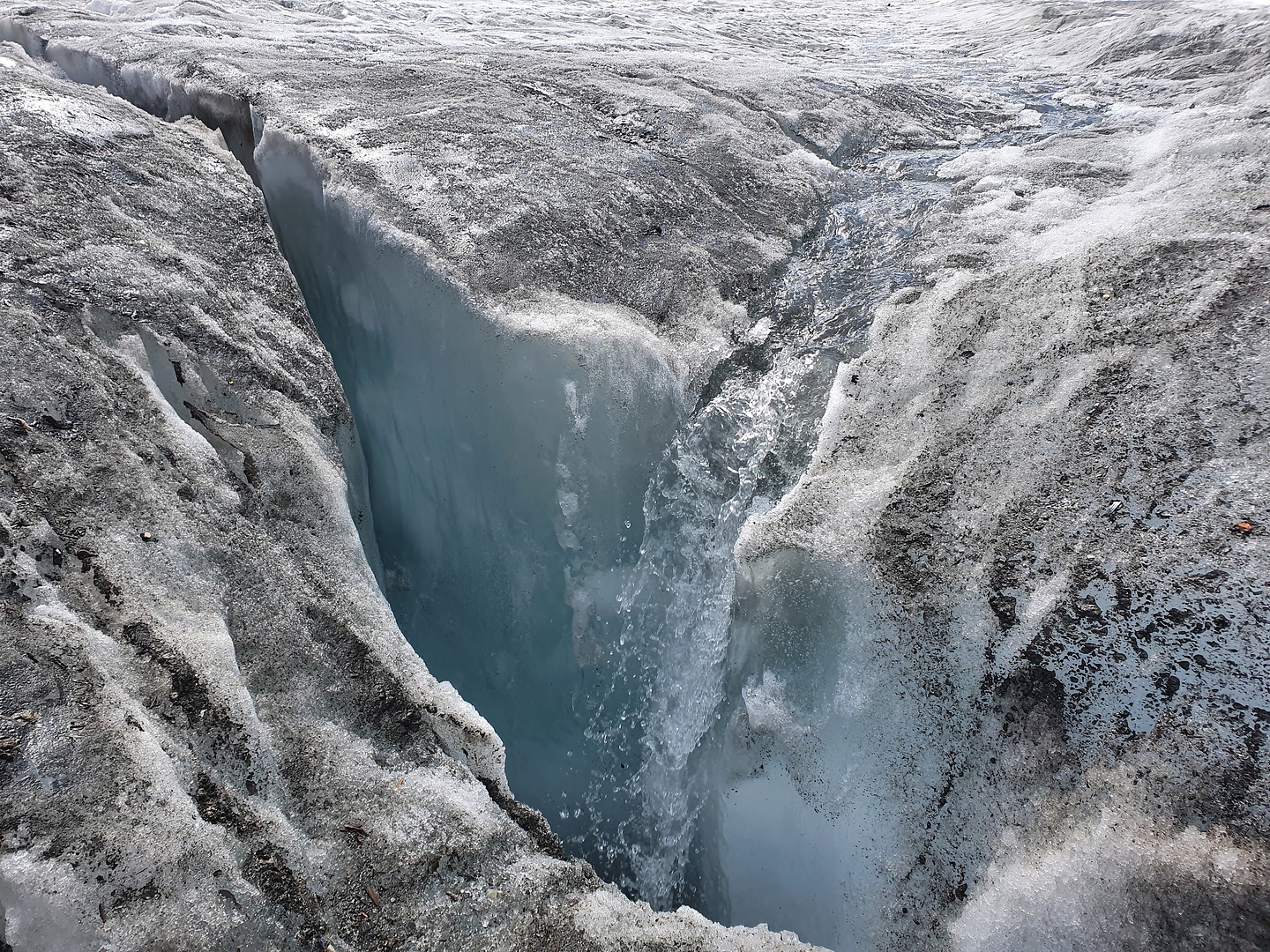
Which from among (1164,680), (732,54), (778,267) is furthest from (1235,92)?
(1164,680)

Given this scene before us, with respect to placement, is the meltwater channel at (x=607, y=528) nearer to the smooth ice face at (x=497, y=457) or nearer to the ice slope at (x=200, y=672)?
the smooth ice face at (x=497, y=457)

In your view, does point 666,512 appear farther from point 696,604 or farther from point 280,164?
point 280,164

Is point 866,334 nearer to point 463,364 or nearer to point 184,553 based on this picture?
point 463,364

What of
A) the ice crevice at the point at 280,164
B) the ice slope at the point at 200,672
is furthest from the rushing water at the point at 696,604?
the ice slope at the point at 200,672

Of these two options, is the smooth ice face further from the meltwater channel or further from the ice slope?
the ice slope

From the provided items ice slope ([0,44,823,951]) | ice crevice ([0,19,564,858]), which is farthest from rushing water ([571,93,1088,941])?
ice slope ([0,44,823,951])

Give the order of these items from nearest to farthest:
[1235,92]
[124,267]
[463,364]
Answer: [124,267]
[463,364]
[1235,92]

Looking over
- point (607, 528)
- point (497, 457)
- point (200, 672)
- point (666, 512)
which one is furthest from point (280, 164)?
point (200, 672)
